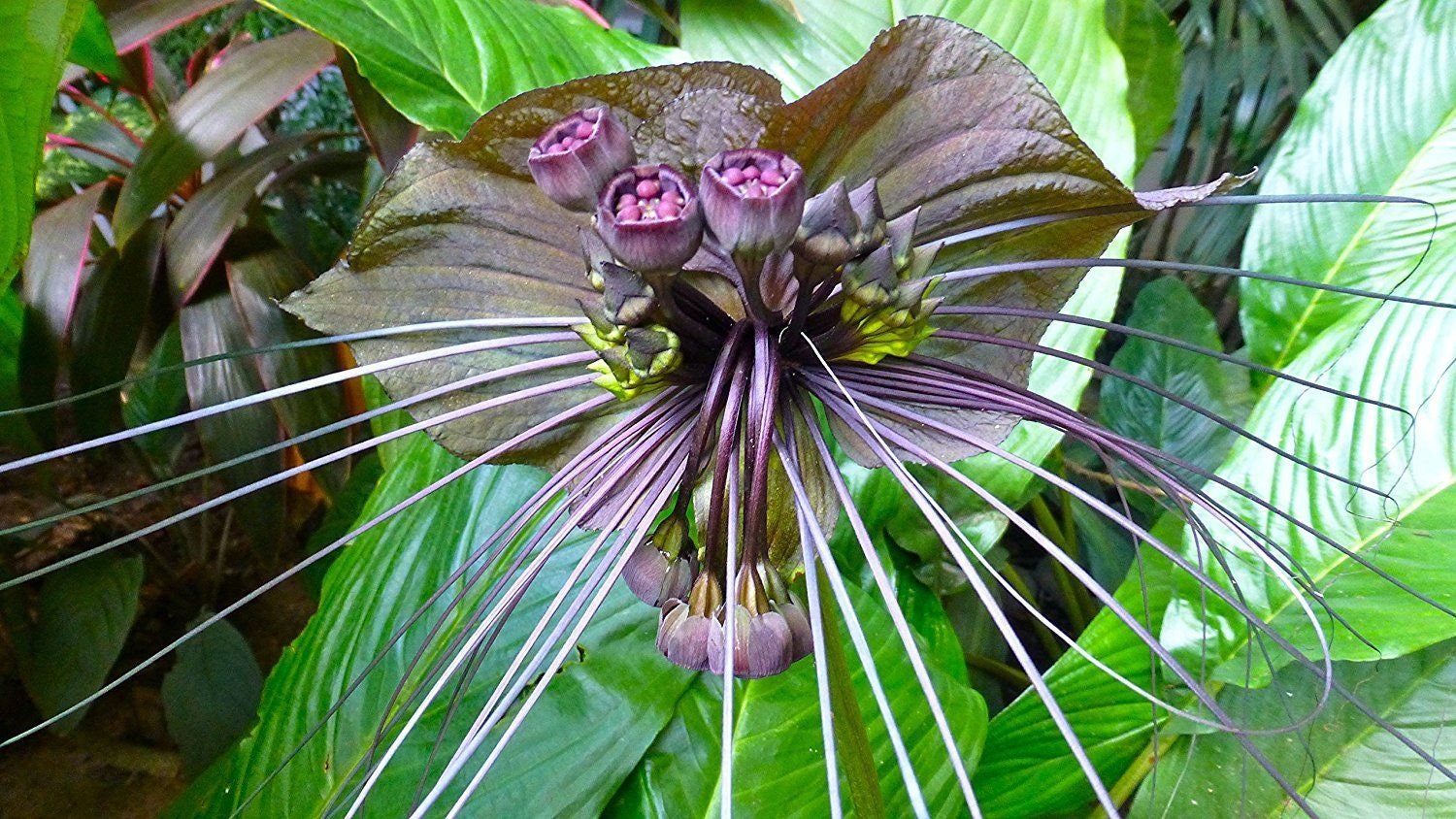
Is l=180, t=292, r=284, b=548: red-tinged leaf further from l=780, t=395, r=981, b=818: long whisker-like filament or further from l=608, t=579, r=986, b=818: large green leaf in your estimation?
l=780, t=395, r=981, b=818: long whisker-like filament

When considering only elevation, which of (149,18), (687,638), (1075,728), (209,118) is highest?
(149,18)

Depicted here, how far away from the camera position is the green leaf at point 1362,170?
2.83 feet

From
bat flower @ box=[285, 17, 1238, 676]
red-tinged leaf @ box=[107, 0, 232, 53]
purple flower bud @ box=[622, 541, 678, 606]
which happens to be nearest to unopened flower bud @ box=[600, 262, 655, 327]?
bat flower @ box=[285, 17, 1238, 676]

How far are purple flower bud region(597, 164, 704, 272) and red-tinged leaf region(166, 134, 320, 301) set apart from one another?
0.89 meters

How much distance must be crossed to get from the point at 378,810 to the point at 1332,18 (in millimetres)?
1834

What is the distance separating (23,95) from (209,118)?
702mm

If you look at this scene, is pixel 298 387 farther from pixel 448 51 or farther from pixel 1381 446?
pixel 1381 446

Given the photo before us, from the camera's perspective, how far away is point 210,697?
3.53ft

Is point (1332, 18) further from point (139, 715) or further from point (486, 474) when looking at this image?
point (139, 715)

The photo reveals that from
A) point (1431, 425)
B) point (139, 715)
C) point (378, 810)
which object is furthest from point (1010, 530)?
point (139, 715)

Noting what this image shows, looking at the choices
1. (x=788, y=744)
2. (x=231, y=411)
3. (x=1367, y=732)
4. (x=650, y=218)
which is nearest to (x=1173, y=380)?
(x=1367, y=732)

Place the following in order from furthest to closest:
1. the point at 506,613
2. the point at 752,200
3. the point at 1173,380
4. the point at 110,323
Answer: the point at 1173,380
the point at 110,323
the point at 506,613
the point at 752,200

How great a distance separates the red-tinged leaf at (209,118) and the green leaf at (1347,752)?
1.12 meters

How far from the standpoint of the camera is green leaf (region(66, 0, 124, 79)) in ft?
3.00
